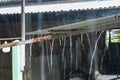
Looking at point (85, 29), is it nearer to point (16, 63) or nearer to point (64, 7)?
point (16, 63)

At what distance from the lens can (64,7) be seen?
957cm

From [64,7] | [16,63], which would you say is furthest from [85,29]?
[64,7]

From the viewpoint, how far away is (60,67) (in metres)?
10.9

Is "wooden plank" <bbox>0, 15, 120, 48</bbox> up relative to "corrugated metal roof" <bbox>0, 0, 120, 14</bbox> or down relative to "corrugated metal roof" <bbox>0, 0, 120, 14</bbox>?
down

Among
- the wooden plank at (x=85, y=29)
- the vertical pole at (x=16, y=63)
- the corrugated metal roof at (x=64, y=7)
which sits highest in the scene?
the corrugated metal roof at (x=64, y=7)

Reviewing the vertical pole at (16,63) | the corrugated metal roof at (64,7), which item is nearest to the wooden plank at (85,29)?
the vertical pole at (16,63)

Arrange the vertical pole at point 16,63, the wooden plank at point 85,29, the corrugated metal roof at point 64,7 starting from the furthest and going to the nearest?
the corrugated metal roof at point 64,7, the vertical pole at point 16,63, the wooden plank at point 85,29

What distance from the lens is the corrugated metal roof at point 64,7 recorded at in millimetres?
9099

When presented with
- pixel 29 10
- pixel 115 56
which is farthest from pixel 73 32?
pixel 115 56

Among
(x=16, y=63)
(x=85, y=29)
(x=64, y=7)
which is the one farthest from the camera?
(x=64, y=7)

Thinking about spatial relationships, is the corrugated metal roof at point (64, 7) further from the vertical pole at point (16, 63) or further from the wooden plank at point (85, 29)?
the vertical pole at point (16, 63)

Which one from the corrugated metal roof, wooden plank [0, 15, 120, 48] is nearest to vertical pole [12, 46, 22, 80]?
wooden plank [0, 15, 120, 48]

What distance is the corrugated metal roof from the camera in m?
9.10

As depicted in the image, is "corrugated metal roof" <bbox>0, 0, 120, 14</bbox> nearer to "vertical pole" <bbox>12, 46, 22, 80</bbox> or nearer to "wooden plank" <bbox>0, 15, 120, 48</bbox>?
"wooden plank" <bbox>0, 15, 120, 48</bbox>
